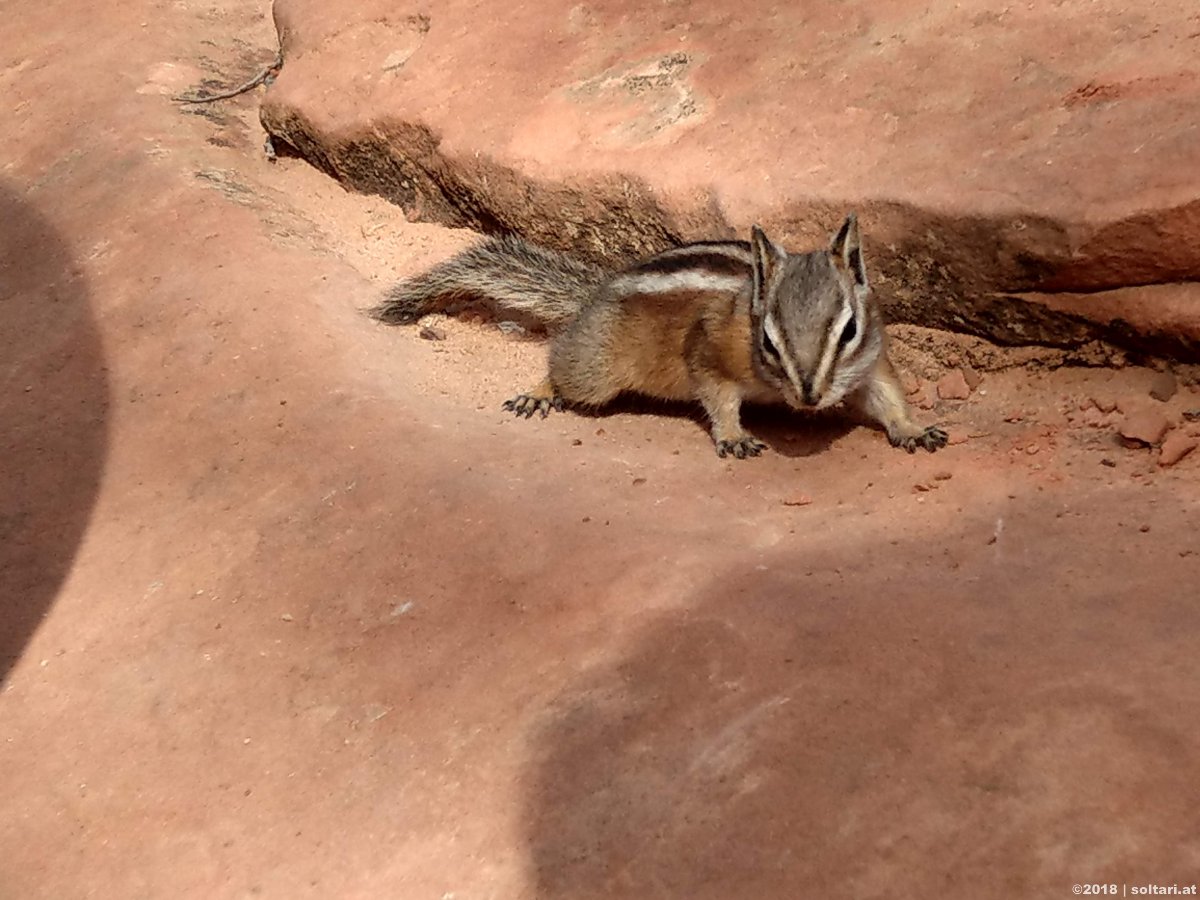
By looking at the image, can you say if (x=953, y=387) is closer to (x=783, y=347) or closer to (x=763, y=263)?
(x=783, y=347)

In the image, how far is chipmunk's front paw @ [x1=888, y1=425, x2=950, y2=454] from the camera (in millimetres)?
4961

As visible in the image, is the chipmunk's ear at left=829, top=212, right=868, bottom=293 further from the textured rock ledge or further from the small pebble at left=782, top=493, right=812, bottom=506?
the small pebble at left=782, top=493, right=812, bottom=506

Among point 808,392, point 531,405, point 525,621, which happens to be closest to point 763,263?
point 808,392

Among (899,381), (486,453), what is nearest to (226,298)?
(486,453)

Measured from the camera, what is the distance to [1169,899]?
2.46 meters

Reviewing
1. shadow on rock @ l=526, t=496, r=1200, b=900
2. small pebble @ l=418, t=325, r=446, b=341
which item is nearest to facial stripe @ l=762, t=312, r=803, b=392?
shadow on rock @ l=526, t=496, r=1200, b=900

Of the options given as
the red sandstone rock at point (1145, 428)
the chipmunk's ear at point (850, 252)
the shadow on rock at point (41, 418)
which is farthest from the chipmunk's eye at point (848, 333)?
the shadow on rock at point (41, 418)

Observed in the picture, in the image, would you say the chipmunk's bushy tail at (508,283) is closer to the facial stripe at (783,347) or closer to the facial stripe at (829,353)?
the facial stripe at (783,347)

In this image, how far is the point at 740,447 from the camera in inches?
211

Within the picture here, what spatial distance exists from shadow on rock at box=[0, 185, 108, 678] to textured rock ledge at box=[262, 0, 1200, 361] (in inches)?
79.6

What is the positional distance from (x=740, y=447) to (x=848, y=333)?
0.75 meters

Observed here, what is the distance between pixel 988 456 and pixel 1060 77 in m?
1.90

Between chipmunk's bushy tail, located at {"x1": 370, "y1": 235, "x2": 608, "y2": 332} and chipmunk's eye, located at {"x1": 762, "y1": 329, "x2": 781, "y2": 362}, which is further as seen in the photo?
chipmunk's bushy tail, located at {"x1": 370, "y1": 235, "x2": 608, "y2": 332}

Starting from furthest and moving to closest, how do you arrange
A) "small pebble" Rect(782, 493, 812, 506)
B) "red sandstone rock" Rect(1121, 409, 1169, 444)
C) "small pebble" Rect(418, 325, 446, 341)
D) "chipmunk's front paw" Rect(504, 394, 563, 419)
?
"small pebble" Rect(418, 325, 446, 341)
"chipmunk's front paw" Rect(504, 394, 563, 419)
"small pebble" Rect(782, 493, 812, 506)
"red sandstone rock" Rect(1121, 409, 1169, 444)
